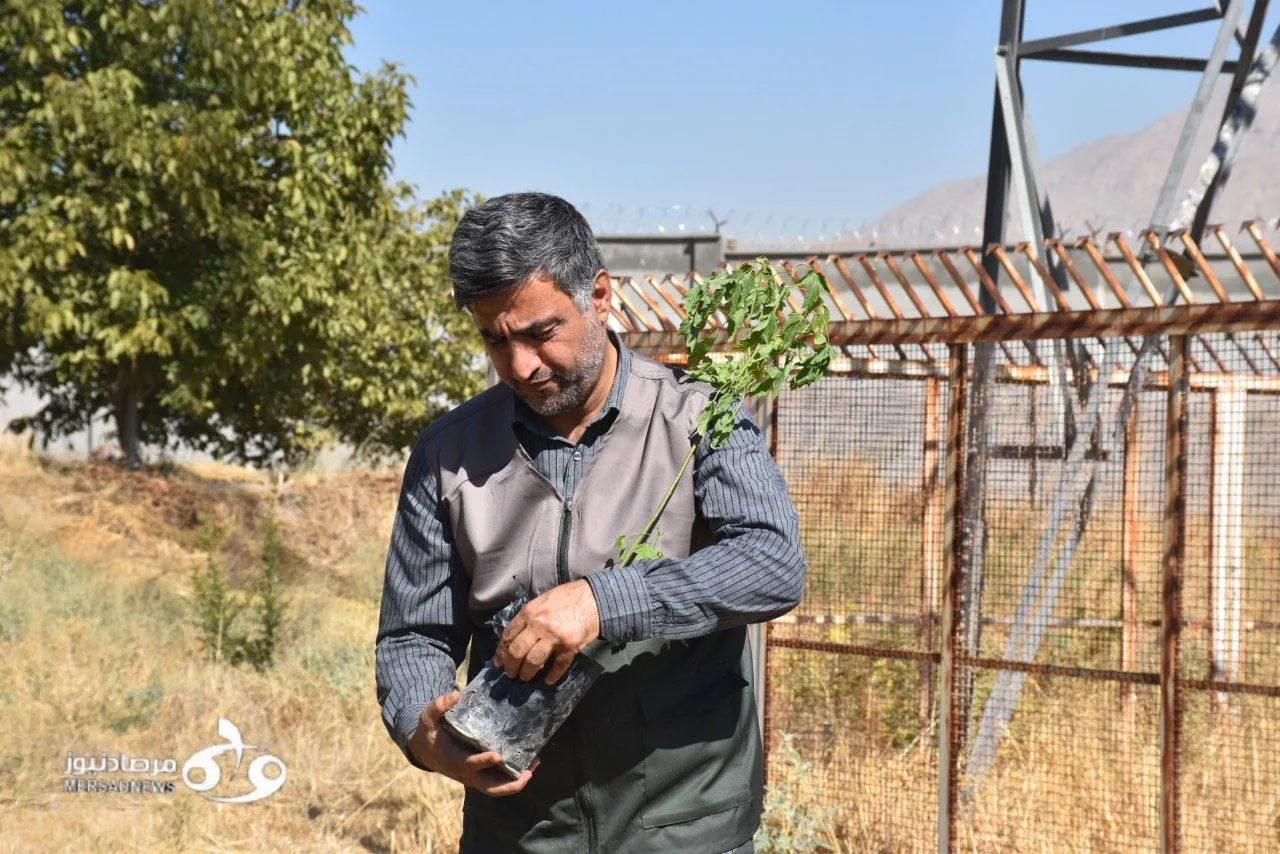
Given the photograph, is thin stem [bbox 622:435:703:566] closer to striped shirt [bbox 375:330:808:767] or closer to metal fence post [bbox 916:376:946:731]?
striped shirt [bbox 375:330:808:767]

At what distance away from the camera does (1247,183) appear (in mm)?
107750

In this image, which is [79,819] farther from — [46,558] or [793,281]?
[46,558]

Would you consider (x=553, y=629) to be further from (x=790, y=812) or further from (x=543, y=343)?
(x=790, y=812)

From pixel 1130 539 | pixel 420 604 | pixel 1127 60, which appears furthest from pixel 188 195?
pixel 420 604

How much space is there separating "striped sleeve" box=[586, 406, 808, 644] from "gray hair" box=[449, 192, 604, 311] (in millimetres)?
381

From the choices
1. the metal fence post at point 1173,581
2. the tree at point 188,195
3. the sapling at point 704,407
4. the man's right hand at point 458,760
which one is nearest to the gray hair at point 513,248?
the sapling at point 704,407

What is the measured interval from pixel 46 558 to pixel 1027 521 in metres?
8.57

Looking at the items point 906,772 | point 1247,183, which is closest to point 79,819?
point 906,772

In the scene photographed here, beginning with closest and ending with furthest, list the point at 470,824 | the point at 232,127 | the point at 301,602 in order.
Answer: the point at 470,824
the point at 301,602
the point at 232,127

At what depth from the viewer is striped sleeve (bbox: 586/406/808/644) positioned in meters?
1.87

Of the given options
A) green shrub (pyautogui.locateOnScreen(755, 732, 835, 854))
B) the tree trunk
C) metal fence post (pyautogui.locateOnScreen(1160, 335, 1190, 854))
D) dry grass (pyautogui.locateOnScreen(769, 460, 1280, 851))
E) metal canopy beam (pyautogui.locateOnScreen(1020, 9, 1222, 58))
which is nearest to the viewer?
metal fence post (pyautogui.locateOnScreen(1160, 335, 1190, 854))

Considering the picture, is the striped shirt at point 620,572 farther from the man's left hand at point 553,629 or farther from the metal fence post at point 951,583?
the metal fence post at point 951,583

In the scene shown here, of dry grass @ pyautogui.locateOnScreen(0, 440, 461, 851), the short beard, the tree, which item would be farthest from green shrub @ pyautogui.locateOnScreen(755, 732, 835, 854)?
the tree

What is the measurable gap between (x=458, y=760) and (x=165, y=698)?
5.38m
